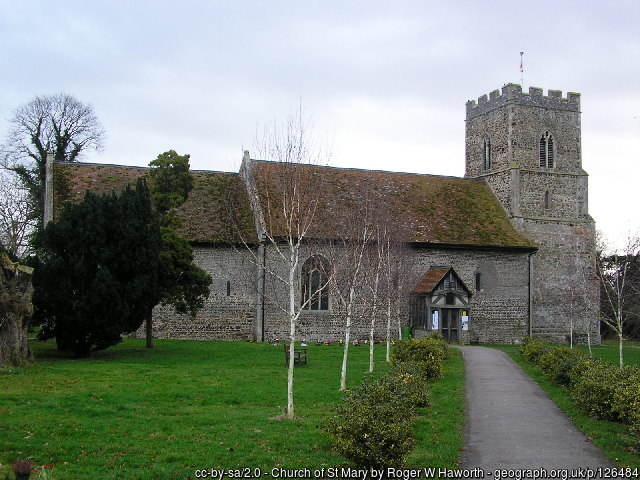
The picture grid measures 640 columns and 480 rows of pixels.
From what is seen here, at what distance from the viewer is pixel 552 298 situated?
132ft

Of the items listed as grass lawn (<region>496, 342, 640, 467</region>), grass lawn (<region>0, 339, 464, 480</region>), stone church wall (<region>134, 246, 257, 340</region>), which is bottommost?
grass lawn (<region>496, 342, 640, 467</region>)

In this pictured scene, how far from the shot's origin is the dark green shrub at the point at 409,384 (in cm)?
1338

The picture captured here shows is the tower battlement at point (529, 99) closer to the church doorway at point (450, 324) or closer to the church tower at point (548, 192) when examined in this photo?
the church tower at point (548, 192)

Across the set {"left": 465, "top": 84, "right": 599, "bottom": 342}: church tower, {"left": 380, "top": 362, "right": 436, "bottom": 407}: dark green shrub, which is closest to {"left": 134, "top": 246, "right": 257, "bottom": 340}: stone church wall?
{"left": 465, "top": 84, "right": 599, "bottom": 342}: church tower

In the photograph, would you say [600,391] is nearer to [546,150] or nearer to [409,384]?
[409,384]

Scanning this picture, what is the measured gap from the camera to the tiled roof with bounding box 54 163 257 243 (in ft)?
107

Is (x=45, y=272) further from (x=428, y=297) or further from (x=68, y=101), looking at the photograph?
(x=68, y=101)

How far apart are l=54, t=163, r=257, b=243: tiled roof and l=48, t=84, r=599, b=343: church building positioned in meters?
0.08

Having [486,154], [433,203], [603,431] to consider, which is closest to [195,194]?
[433,203]

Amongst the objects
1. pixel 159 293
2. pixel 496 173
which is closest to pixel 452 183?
pixel 496 173

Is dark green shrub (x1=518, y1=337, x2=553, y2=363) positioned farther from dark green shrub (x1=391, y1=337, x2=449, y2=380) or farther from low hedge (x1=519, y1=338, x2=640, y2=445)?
low hedge (x1=519, y1=338, x2=640, y2=445)

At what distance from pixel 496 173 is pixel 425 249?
30.4ft

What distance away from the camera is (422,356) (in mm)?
20516

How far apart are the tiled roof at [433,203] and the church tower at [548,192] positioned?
1488mm
